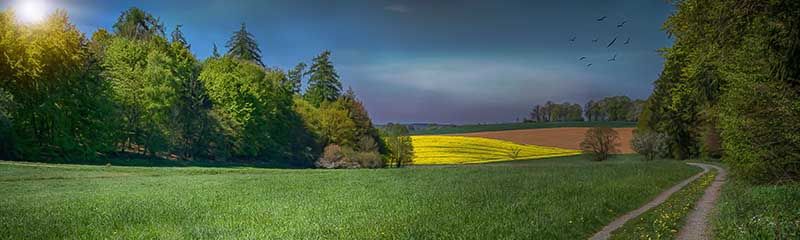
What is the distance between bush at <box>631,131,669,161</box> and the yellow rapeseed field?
757 inches

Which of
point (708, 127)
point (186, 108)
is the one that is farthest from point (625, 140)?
point (186, 108)

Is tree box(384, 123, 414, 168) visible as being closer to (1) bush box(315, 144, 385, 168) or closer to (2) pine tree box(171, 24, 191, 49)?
(1) bush box(315, 144, 385, 168)

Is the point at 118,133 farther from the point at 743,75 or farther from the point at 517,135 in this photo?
the point at 517,135

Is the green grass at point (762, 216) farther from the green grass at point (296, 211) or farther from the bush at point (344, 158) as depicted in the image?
the bush at point (344, 158)

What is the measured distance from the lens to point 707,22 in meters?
14.7

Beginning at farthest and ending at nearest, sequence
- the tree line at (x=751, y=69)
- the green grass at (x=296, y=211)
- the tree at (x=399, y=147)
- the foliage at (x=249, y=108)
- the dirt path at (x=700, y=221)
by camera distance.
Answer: the tree at (x=399, y=147) < the foliage at (x=249, y=108) < the green grass at (x=296, y=211) < the dirt path at (x=700, y=221) < the tree line at (x=751, y=69)

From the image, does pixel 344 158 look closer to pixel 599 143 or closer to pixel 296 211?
pixel 599 143

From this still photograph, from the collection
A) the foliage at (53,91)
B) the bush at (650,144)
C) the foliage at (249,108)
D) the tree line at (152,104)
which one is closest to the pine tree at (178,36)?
the tree line at (152,104)

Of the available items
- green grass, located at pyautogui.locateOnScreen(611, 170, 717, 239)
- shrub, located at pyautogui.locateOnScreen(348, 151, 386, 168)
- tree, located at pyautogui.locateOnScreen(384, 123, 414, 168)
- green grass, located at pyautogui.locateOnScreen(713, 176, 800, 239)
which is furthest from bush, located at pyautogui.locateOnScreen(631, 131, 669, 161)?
green grass, located at pyautogui.locateOnScreen(713, 176, 800, 239)

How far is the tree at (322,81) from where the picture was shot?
10500 cm

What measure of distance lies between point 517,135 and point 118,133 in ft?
270

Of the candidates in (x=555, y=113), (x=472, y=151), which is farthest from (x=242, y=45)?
(x=555, y=113)

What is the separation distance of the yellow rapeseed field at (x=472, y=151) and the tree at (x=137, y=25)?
155ft

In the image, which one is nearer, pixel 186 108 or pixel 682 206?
pixel 682 206
